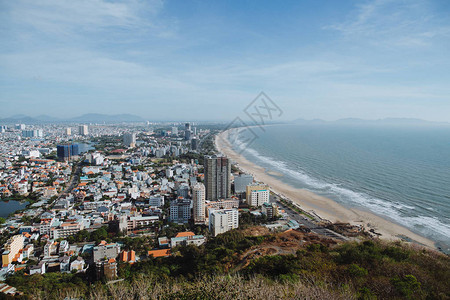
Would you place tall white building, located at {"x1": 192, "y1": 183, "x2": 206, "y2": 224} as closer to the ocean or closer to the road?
the road

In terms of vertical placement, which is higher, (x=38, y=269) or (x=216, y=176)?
(x=216, y=176)

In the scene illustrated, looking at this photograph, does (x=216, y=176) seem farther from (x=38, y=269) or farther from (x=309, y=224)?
(x=38, y=269)

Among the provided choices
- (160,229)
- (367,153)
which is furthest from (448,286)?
(367,153)

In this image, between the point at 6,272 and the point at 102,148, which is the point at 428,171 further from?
the point at 102,148

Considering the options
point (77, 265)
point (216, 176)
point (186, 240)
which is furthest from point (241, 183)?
point (77, 265)

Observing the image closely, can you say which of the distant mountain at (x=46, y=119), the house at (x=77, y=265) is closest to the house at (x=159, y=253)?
the house at (x=77, y=265)

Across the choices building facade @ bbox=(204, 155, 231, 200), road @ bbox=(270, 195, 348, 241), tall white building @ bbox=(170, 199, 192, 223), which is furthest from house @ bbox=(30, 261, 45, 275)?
road @ bbox=(270, 195, 348, 241)
